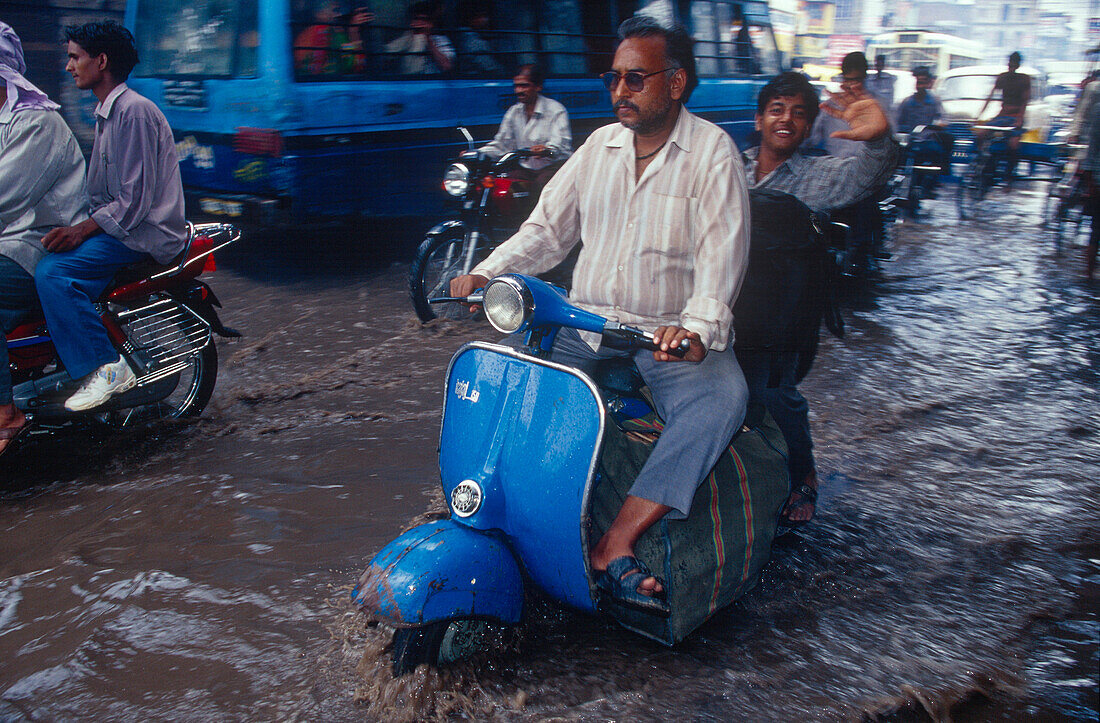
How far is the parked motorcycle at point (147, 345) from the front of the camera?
3484 mm

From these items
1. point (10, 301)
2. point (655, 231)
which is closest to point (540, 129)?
point (10, 301)

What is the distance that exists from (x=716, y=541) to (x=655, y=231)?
85 cm

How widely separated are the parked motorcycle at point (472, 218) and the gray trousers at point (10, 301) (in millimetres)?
2374

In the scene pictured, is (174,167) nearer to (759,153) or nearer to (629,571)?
(759,153)

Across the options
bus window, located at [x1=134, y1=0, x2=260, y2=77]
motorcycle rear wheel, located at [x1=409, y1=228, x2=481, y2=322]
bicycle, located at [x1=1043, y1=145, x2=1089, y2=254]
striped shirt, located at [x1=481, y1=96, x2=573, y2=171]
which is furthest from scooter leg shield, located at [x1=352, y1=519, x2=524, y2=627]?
bicycle, located at [x1=1043, y1=145, x2=1089, y2=254]

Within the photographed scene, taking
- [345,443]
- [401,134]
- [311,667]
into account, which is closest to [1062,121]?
[401,134]

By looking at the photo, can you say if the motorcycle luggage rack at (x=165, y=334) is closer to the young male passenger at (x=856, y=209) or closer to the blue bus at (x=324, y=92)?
the blue bus at (x=324, y=92)

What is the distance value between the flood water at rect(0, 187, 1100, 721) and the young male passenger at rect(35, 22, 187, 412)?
48 centimetres

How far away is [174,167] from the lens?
12.5 ft

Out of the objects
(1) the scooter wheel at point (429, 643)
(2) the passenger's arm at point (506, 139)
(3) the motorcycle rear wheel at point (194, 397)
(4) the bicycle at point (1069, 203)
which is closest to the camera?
(1) the scooter wheel at point (429, 643)

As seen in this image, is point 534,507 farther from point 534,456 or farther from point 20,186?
point 20,186

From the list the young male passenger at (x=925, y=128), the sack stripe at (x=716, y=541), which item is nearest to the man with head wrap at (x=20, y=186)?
the sack stripe at (x=716, y=541)

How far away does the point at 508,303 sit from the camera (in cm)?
196

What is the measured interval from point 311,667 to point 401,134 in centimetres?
516
